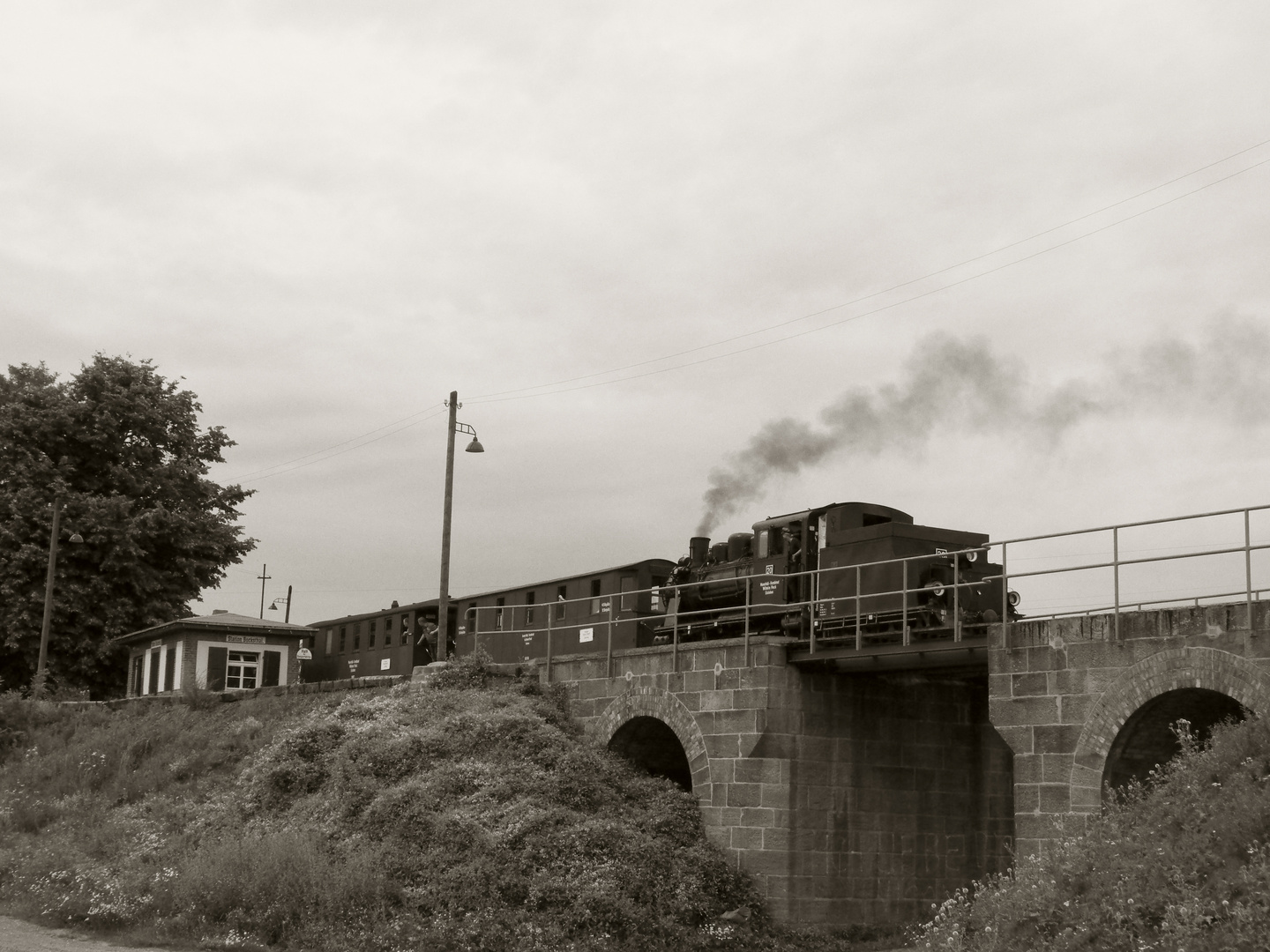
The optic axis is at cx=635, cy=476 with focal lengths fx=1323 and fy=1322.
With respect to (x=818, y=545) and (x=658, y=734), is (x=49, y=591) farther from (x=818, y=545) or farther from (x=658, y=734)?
(x=818, y=545)

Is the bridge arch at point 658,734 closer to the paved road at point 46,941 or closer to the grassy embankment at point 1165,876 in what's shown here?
the grassy embankment at point 1165,876

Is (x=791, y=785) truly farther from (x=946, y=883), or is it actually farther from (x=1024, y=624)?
(x=1024, y=624)

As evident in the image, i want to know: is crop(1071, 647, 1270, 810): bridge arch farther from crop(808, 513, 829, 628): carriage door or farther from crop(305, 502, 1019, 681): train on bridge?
crop(808, 513, 829, 628): carriage door

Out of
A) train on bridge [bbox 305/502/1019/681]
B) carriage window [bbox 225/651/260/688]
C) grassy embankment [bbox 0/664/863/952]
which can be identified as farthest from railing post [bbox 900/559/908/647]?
carriage window [bbox 225/651/260/688]

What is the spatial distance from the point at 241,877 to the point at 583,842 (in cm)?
516

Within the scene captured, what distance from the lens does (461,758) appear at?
22406mm

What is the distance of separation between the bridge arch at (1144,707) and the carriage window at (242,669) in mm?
27617

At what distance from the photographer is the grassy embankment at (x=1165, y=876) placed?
11570 mm

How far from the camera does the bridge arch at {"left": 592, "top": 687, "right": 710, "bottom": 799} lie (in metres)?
21.8

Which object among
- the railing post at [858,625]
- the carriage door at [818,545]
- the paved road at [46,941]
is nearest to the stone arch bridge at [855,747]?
the railing post at [858,625]

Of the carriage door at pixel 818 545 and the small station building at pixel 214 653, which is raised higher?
the carriage door at pixel 818 545

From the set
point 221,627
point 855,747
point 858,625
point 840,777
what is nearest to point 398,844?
point 840,777

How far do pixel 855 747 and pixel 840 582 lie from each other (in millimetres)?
2677

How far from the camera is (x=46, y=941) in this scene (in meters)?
18.8
